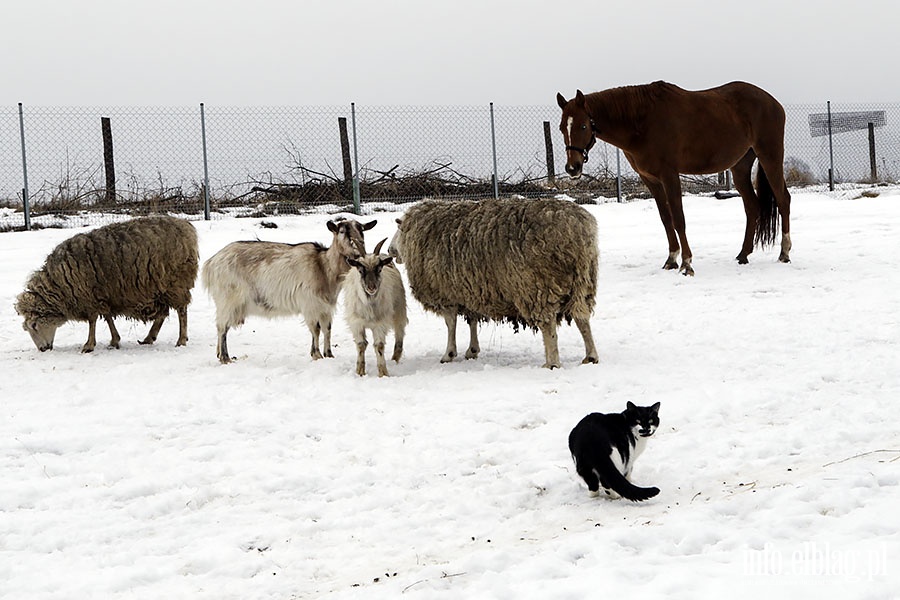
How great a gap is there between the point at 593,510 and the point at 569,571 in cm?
91

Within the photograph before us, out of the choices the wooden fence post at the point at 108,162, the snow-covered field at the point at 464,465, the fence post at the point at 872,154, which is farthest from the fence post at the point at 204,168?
the fence post at the point at 872,154

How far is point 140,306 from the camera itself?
9250 mm

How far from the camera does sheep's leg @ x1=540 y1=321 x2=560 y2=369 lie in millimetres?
7465

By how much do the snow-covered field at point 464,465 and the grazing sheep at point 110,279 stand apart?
1.45 feet

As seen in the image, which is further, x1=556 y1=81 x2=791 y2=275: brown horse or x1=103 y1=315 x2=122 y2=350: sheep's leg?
x1=556 y1=81 x2=791 y2=275: brown horse

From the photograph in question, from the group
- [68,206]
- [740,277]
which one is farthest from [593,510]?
[68,206]

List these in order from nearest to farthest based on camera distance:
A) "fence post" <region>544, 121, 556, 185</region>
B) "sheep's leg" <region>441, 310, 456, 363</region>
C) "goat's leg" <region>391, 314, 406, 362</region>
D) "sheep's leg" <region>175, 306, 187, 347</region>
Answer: "goat's leg" <region>391, 314, 406, 362</region>, "sheep's leg" <region>441, 310, 456, 363</region>, "sheep's leg" <region>175, 306, 187, 347</region>, "fence post" <region>544, 121, 556, 185</region>

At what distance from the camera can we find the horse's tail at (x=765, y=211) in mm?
12078

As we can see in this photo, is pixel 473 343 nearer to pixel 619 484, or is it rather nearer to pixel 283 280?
pixel 283 280

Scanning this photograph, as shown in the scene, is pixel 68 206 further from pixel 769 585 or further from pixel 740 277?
pixel 769 585

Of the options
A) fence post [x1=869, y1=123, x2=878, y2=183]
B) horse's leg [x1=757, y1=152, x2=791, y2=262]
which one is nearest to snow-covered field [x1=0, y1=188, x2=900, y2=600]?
horse's leg [x1=757, y1=152, x2=791, y2=262]

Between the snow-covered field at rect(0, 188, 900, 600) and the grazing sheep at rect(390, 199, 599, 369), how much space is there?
43 cm

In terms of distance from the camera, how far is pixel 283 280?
27.3 feet

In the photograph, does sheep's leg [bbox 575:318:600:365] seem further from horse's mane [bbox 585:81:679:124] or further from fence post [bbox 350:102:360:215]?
fence post [bbox 350:102:360:215]
